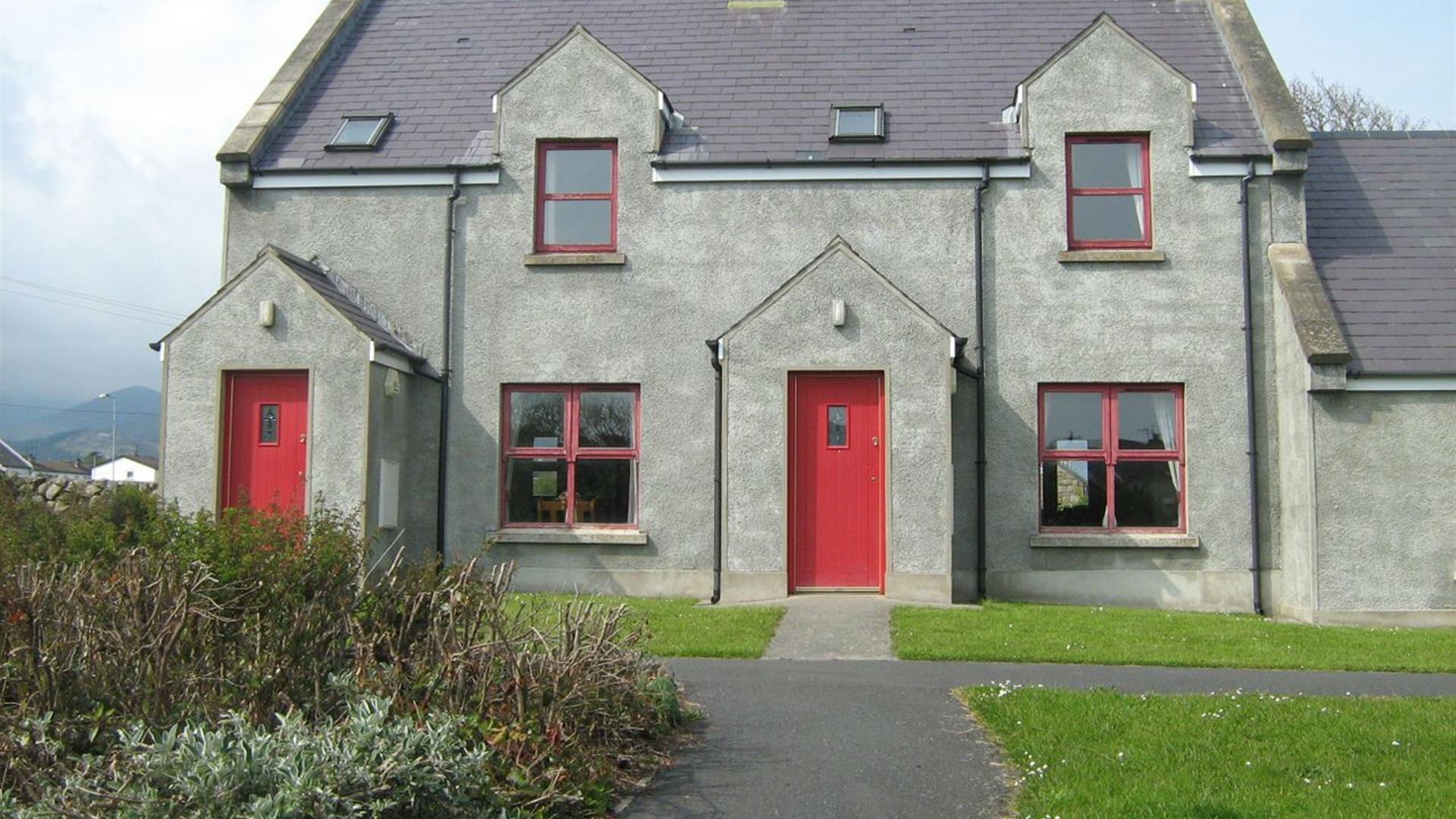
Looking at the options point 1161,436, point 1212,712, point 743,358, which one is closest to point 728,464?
point 743,358

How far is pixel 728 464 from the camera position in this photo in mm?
15188

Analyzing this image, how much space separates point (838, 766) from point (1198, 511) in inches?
405

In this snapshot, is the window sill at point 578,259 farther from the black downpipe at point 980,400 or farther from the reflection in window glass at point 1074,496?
the reflection in window glass at point 1074,496

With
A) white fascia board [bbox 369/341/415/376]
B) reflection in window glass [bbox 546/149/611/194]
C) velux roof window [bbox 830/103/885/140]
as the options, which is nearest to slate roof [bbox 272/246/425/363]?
white fascia board [bbox 369/341/415/376]

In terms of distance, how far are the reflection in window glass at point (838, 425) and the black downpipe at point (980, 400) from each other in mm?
1983

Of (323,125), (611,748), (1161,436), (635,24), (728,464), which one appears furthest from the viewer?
(635,24)

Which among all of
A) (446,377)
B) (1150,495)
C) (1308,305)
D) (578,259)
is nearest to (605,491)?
(446,377)

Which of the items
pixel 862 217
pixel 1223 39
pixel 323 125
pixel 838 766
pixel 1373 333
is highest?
pixel 1223 39

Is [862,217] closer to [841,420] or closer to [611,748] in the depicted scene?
[841,420]

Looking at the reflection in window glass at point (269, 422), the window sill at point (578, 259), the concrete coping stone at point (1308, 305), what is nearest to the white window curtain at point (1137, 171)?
the concrete coping stone at point (1308, 305)

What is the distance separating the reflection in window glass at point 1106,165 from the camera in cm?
1683

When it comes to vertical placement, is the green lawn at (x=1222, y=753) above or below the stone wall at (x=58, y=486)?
below

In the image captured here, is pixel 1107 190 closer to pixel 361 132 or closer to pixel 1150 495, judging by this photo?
pixel 1150 495

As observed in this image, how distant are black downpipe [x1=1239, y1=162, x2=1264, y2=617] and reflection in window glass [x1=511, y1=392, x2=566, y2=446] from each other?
888 cm
